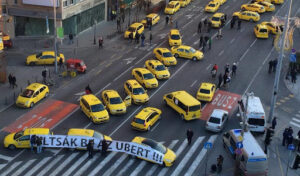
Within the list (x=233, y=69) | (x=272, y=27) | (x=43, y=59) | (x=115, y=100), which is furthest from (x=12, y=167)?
(x=272, y=27)

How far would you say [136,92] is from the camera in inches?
1791

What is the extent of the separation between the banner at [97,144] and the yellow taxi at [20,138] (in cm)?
74

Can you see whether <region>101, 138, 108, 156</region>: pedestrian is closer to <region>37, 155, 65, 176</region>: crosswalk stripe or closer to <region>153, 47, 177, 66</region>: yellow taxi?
<region>37, 155, 65, 176</region>: crosswalk stripe

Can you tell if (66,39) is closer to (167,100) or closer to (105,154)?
(167,100)

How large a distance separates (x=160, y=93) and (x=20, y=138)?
650 inches

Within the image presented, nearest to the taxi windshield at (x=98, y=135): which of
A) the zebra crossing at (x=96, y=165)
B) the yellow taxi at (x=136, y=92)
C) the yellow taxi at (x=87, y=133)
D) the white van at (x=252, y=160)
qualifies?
the yellow taxi at (x=87, y=133)

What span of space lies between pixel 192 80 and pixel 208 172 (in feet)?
58.4

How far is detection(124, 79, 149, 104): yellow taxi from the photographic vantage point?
45.1 metres

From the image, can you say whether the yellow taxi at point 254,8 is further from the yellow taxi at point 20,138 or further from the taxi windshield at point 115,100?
the yellow taxi at point 20,138

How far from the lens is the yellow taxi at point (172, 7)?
75.1m

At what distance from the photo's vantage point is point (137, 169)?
35.4 metres

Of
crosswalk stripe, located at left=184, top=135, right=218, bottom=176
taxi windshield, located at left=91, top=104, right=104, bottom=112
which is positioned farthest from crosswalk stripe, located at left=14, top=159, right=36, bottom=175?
crosswalk stripe, located at left=184, top=135, right=218, bottom=176

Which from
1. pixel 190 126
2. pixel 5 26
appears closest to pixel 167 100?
pixel 190 126

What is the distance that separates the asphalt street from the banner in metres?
0.61
